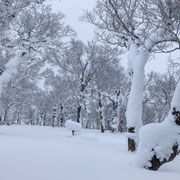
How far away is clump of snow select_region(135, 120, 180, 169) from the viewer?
488 cm

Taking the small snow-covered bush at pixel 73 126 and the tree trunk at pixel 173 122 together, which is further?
the small snow-covered bush at pixel 73 126

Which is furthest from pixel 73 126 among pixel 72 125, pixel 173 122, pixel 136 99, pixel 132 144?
pixel 173 122

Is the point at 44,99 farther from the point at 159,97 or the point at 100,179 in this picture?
the point at 100,179

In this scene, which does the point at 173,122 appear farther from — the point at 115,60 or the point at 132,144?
the point at 115,60

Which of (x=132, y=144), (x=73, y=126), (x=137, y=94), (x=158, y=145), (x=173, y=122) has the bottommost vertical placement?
(x=132, y=144)

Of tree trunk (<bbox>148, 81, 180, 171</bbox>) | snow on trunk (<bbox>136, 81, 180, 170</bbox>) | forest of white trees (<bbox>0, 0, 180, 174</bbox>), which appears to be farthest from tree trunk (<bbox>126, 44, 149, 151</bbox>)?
snow on trunk (<bbox>136, 81, 180, 170</bbox>)

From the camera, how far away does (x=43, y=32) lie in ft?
44.7

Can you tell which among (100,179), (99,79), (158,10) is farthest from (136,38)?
(99,79)

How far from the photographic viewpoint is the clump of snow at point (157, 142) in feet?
16.0

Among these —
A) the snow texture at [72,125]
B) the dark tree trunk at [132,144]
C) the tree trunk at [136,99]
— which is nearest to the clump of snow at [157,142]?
the dark tree trunk at [132,144]

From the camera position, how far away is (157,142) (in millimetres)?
4887

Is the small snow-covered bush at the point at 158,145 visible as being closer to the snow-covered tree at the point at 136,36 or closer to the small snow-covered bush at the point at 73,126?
the snow-covered tree at the point at 136,36

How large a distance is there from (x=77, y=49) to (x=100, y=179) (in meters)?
20.6

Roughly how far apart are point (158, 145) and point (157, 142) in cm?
7
